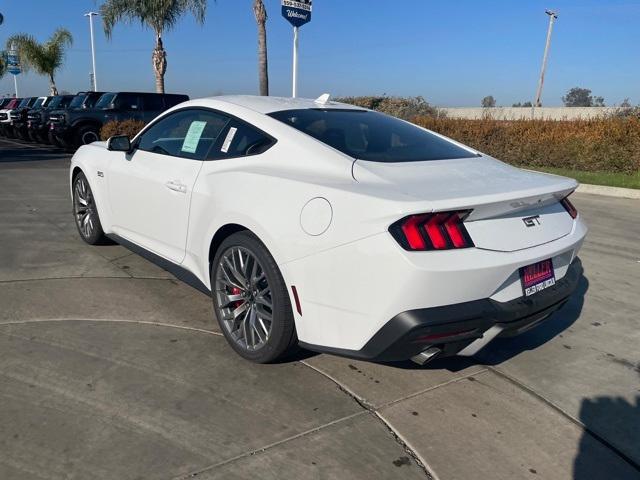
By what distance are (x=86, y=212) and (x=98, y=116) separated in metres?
11.8

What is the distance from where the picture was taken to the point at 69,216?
23.0 feet

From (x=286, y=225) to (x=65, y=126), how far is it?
15279mm

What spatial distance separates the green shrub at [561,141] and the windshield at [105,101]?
389 inches

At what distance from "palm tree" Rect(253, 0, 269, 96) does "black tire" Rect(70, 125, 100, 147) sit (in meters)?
5.15

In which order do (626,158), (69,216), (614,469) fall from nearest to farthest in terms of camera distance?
(614,469), (69,216), (626,158)

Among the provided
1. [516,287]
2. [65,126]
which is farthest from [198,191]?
Result: [65,126]

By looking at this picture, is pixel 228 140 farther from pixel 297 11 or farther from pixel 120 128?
pixel 120 128

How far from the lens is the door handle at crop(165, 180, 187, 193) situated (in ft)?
11.8

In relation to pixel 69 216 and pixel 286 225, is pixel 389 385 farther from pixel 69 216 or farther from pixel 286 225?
pixel 69 216

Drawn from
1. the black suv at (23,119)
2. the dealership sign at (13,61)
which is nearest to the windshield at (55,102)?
the black suv at (23,119)

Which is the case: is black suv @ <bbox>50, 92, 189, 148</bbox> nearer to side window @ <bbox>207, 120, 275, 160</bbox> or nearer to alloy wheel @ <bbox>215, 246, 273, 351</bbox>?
side window @ <bbox>207, 120, 275, 160</bbox>

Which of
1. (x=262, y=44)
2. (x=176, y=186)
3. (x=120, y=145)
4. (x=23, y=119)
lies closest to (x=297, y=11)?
(x=262, y=44)

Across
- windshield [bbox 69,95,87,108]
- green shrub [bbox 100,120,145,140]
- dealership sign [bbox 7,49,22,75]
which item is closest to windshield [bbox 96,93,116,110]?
windshield [bbox 69,95,87,108]

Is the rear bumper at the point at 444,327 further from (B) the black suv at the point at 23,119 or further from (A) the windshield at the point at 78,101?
(B) the black suv at the point at 23,119
